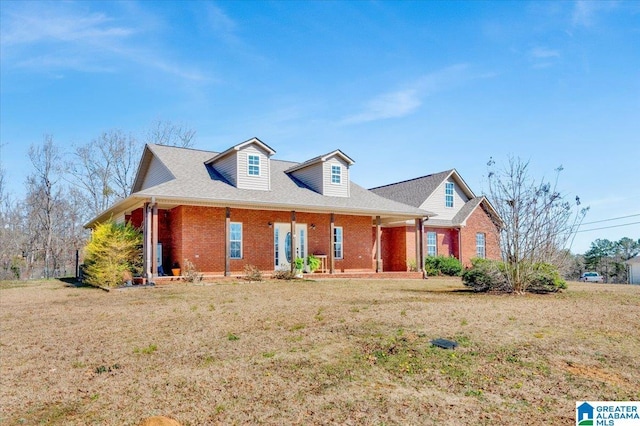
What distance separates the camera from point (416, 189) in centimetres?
2983

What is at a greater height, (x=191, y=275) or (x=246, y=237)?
(x=246, y=237)

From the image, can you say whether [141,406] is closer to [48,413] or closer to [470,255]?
[48,413]

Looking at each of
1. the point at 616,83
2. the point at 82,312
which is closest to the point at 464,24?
the point at 616,83

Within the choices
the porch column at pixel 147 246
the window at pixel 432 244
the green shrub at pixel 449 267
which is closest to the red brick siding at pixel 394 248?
the window at pixel 432 244

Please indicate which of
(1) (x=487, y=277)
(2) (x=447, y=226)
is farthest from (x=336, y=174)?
(1) (x=487, y=277)

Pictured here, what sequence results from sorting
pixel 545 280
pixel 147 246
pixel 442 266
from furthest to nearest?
pixel 442 266, pixel 147 246, pixel 545 280

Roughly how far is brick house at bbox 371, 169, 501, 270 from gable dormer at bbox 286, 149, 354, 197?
240 inches

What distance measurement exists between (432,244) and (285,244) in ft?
36.3

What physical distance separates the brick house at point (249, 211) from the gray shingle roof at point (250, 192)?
45mm

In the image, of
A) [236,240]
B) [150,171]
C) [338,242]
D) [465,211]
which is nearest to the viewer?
[236,240]

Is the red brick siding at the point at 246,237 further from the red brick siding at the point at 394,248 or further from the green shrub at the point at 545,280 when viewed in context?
the green shrub at the point at 545,280

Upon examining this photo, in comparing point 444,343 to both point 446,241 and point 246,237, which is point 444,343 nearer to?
point 246,237

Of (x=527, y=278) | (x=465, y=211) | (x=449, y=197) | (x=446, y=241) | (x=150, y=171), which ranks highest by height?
(x=150, y=171)

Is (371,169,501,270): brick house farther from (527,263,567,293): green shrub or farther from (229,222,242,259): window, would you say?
(527,263,567,293): green shrub
